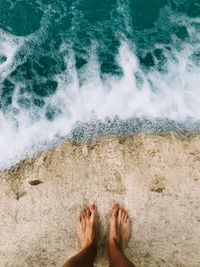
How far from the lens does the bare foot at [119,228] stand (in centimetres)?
255

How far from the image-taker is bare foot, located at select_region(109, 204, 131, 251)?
100 inches

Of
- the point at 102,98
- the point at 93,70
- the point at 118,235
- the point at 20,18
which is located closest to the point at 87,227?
the point at 118,235

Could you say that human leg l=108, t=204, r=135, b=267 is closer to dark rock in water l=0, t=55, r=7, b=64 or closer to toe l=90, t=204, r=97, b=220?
toe l=90, t=204, r=97, b=220

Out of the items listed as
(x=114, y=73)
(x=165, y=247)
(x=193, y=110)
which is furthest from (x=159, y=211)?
(x=114, y=73)

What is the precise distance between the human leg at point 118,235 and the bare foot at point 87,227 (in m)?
0.17

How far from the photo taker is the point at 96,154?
2.88m

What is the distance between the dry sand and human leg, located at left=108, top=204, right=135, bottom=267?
7 cm

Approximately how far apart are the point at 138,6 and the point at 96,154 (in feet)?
8.42

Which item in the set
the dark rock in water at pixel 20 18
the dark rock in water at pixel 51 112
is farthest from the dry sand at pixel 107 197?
the dark rock in water at pixel 20 18

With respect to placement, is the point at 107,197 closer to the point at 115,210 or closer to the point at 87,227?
the point at 115,210

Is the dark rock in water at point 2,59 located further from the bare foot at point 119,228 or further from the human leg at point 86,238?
the bare foot at point 119,228

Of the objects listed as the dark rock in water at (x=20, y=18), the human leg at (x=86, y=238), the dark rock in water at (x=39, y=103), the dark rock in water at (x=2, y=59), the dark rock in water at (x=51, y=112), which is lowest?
the human leg at (x=86, y=238)

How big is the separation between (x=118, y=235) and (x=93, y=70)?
7.51 feet

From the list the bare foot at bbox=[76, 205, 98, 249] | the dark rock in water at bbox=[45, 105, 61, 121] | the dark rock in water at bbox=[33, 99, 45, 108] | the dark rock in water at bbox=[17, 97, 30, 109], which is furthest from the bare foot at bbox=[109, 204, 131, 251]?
the dark rock in water at bbox=[17, 97, 30, 109]
